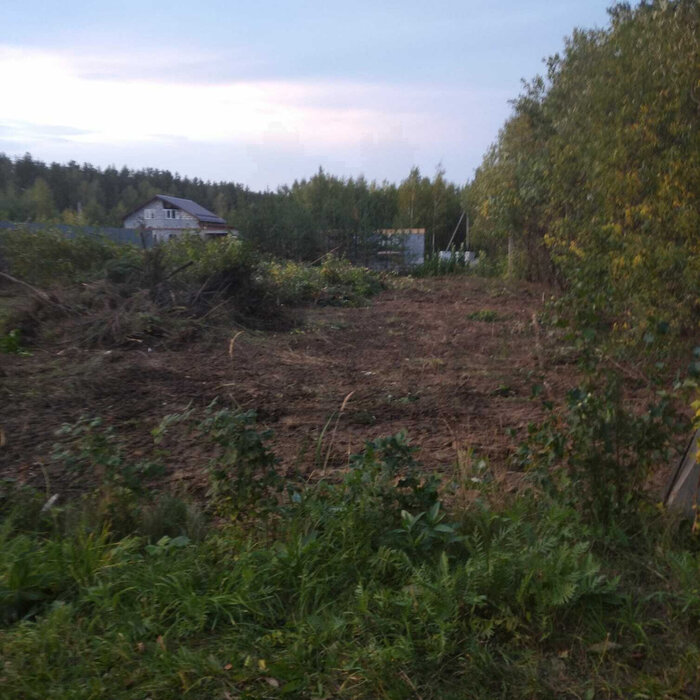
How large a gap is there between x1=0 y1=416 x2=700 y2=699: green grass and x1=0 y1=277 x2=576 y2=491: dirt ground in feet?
2.66

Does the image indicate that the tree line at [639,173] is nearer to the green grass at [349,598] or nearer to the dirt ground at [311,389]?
the dirt ground at [311,389]

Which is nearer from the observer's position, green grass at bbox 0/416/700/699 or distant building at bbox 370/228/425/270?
green grass at bbox 0/416/700/699

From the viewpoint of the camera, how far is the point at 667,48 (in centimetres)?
707

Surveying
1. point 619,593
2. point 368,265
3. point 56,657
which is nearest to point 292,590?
point 56,657

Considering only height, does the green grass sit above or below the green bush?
below

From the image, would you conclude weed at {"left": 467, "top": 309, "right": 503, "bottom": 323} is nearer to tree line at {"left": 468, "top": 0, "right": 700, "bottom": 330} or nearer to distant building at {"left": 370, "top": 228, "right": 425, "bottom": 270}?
tree line at {"left": 468, "top": 0, "right": 700, "bottom": 330}

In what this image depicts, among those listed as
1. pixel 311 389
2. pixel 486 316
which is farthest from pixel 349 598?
pixel 486 316

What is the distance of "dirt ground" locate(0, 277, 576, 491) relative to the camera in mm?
5496

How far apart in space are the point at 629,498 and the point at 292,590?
183cm

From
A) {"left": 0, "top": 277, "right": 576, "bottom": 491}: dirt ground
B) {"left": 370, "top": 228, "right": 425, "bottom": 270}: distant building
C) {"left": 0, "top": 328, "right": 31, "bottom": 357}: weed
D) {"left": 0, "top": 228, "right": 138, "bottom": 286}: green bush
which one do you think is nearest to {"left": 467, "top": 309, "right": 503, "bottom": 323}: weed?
{"left": 0, "top": 277, "right": 576, "bottom": 491}: dirt ground

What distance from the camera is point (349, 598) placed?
3.17 metres

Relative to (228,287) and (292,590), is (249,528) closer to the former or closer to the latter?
(292,590)

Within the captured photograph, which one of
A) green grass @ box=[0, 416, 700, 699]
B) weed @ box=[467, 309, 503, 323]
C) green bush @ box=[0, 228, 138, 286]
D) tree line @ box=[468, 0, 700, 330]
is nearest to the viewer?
green grass @ box=[0, 416, 700, 699]

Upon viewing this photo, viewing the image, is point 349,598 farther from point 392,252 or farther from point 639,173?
point 392,252
